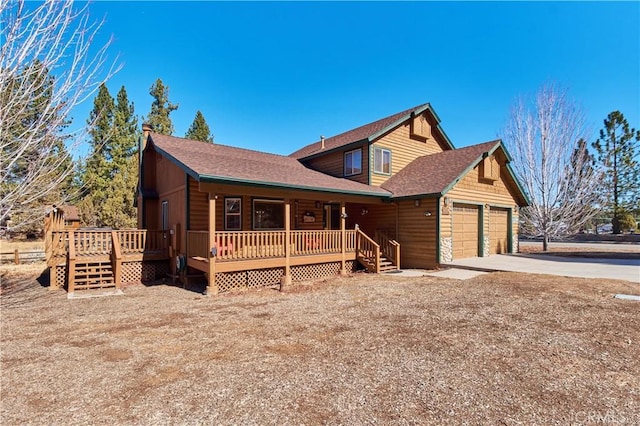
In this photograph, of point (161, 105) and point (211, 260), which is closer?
point (211, 260)

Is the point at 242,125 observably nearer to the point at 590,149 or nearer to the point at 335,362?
the point at 335,362

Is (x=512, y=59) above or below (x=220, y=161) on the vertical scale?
above

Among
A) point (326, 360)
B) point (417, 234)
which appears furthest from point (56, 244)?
point (417, 234)

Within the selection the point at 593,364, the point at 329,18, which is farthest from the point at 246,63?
the point at 593,364

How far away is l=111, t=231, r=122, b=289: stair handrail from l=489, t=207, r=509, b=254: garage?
619 inches

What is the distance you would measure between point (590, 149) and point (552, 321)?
4114 centimetres

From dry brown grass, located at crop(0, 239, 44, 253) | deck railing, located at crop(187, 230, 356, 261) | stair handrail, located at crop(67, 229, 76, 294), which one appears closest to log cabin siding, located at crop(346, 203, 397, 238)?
deck railing, located at crop(187, 230, 356, 261)

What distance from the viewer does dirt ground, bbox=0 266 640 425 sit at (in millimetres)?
3225

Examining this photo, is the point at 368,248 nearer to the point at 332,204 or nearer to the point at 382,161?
the point at 332,204

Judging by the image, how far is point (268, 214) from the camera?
13234 mm

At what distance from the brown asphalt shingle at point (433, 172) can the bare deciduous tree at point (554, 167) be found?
6.51 metres

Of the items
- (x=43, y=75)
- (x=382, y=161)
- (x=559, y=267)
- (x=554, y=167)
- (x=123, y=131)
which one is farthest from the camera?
(x=123, y=131)

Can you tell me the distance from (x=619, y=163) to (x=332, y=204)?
38.9 meters

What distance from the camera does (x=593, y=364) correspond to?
4270 millimetres
